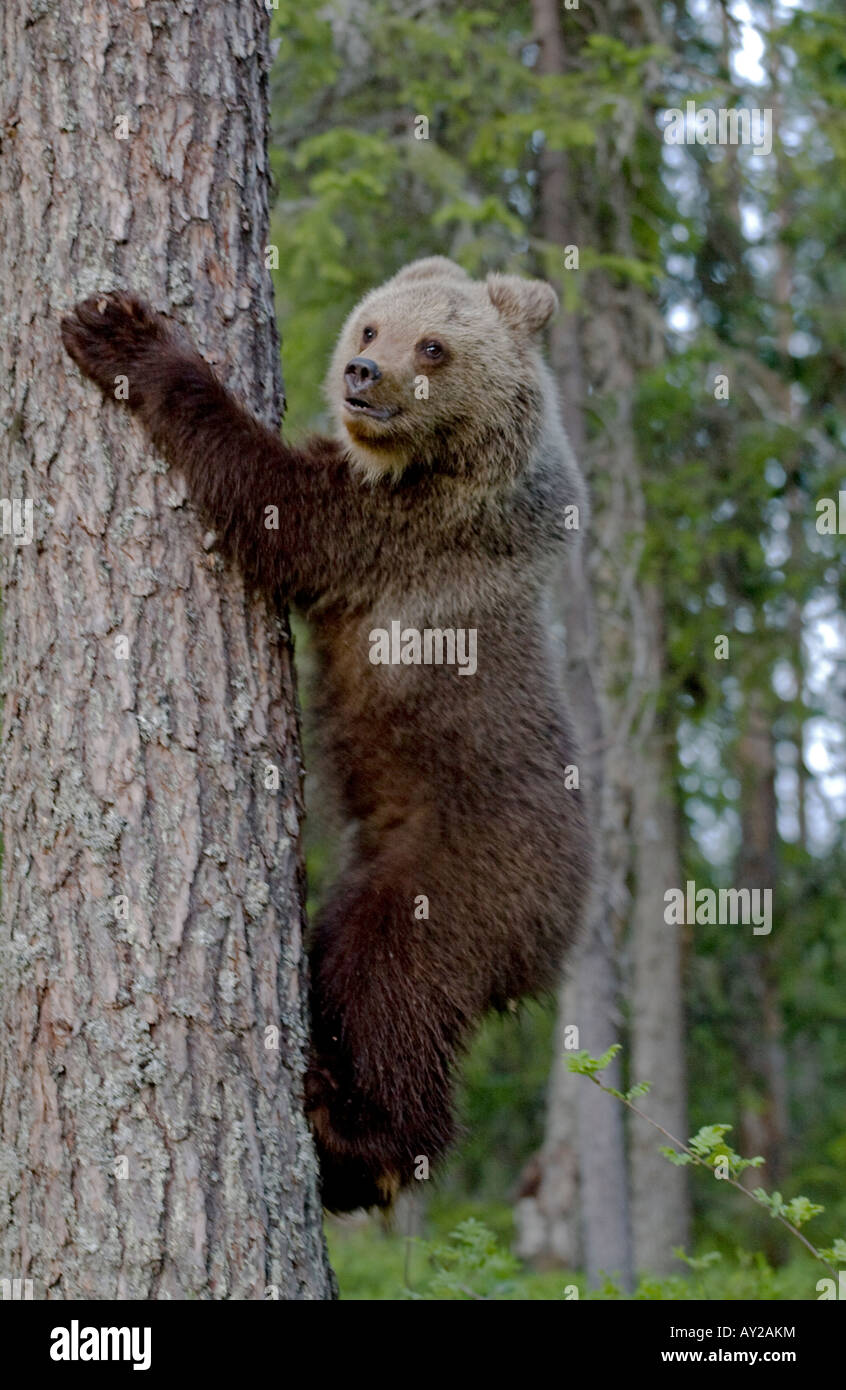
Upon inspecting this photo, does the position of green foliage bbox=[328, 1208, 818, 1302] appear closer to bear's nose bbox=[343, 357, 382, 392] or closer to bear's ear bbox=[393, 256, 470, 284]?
bear's nose bbox=[343, 357, 382, 392]

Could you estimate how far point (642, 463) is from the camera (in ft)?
35.7

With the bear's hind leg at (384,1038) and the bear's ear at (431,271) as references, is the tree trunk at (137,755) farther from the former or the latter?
the bear's ear at (431,271)

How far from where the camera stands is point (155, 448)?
4035 millimetres

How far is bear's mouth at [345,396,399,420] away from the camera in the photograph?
191 inches

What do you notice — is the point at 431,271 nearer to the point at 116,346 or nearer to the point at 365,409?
the point at 365,409

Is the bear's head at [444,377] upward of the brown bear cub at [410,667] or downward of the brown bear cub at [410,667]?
upward

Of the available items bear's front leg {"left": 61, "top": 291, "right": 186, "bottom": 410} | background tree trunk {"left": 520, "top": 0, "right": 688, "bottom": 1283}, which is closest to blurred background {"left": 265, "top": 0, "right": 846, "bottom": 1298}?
background tree trunk {"left": 520, "top": 0, "right": 688, "bottom": 1283}

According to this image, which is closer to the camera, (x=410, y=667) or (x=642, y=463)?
(x=410, y=667)

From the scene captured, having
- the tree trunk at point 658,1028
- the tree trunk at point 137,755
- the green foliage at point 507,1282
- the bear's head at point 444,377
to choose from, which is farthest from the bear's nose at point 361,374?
the tree trunk at point 658,1028

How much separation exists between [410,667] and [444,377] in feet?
4.08

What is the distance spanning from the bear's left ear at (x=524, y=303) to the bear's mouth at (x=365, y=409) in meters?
0.90

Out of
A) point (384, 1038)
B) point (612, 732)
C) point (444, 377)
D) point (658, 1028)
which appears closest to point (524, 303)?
point (444, 377)

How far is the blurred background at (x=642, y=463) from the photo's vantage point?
8352 mm
